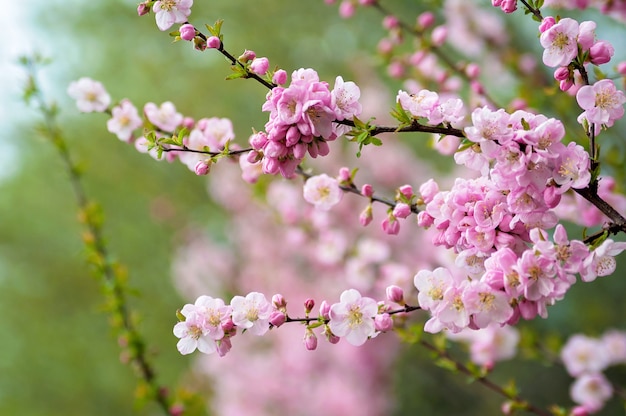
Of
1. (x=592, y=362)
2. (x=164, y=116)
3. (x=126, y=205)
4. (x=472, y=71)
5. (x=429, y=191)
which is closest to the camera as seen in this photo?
(x=429, y=191)

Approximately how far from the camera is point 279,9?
7.38 ft

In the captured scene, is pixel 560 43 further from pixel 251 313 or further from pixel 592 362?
pixel 592 362

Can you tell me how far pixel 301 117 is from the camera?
0.46m

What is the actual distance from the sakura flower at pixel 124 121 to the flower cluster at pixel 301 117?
0.25 metres

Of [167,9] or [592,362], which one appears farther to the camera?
[592,362]

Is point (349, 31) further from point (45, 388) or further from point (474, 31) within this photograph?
point (45, 388)

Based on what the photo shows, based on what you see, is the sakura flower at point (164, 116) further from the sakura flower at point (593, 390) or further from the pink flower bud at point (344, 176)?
the sakura flower at point (593, 390)

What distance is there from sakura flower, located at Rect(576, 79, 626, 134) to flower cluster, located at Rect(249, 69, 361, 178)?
0.57 ft

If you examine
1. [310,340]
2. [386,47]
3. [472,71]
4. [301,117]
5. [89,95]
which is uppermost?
[386,47]

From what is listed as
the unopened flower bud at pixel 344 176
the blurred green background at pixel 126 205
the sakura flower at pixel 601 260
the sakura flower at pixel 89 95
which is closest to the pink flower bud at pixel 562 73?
the sakura flower at pixel 601 260

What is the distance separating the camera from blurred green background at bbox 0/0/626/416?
78.5 inches

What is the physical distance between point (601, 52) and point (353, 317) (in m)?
0.29

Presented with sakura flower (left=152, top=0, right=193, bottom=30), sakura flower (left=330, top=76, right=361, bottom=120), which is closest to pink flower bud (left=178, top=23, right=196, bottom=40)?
sakura flower (left=152, top=0, right=193, bottom=30)

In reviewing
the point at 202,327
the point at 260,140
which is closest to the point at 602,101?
the point at 260,140
